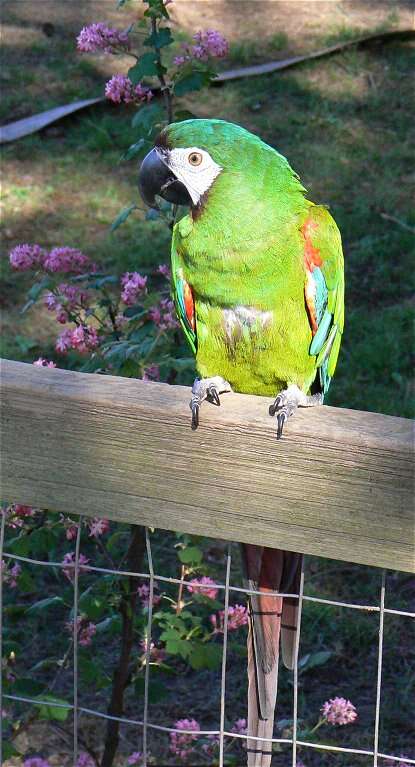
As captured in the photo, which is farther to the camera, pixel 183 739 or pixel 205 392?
pixel 183 739

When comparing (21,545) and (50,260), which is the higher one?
(50,260)

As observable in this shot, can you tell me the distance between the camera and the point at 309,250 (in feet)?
7.22

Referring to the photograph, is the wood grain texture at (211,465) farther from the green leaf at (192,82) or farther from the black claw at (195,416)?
the green leaf at (192,82)

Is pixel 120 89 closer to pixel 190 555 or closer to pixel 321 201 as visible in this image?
pixel 190 555

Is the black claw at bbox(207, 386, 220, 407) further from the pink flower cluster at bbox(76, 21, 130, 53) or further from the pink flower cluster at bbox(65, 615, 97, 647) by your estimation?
the pink flower cluster at bbox(76, 21, 130, 53)

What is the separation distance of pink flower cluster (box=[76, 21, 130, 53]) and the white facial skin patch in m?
0.42

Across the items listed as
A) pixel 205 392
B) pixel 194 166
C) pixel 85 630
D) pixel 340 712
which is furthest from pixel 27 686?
pixel 194 166

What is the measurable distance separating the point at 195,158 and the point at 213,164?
0.04 metres

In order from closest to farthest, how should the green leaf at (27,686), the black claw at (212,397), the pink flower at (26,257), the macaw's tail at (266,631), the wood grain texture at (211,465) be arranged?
the wood grain texture at (211,465) < the black claw at (212,397) < the macaw's tail at (266,631) < the green leaf at (27,686) < the pink flower at (26,257)

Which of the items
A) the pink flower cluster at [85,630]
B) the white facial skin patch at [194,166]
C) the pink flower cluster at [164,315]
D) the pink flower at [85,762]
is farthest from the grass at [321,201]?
the white facial skin patch at [194,166]

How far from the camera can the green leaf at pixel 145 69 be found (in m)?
2.31

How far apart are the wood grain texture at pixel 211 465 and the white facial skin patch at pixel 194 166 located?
0.77 m

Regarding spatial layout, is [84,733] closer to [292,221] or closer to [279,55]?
[292,221]

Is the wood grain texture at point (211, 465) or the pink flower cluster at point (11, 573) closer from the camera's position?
the wood grain texture at point (211, 465)
